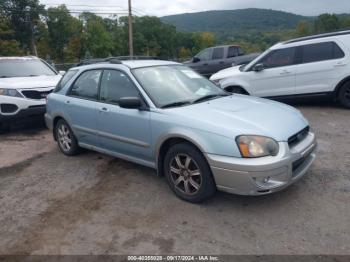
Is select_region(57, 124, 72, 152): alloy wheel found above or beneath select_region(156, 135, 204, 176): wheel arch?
beneath

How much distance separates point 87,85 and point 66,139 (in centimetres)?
113

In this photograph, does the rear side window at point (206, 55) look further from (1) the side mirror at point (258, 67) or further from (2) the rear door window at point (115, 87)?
(2) the rear door window at point (115, 87)

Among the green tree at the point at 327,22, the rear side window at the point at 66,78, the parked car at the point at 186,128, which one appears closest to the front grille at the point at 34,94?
the rear side window at the point at 66,78

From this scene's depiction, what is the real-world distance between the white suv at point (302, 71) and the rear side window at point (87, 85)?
434cm

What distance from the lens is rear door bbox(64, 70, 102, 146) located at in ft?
17.1

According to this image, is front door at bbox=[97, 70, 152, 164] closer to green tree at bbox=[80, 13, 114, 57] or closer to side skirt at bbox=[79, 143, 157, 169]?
side skirt at bbox=[79, 143, 157, 169]

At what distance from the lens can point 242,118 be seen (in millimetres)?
3912

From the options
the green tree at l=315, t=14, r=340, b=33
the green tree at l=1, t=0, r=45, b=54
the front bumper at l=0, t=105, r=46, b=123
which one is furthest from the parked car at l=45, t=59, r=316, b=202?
the green tree at l=315, t=14, r=340, b=33

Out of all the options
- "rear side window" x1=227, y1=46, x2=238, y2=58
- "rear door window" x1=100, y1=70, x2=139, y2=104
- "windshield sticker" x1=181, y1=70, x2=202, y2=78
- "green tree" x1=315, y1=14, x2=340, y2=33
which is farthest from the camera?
"green tree" x1=315, y1=14, x2=340, y2=33

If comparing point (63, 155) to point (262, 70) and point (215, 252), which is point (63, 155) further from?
point (262, 70)

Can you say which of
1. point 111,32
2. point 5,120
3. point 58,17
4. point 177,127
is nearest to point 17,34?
point 58,17

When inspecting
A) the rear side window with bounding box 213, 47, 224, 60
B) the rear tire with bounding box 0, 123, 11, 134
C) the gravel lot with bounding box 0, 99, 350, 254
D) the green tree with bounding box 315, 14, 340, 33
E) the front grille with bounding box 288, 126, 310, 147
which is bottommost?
the rear tire with bounding box 0, 123, 11, 134

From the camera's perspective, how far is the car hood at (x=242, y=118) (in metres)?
3.71

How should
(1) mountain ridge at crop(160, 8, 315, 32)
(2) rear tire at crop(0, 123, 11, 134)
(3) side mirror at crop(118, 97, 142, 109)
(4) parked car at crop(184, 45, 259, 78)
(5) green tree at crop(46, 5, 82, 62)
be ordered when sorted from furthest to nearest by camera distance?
(1) mountain ridge at crop(160, 8, 315, 32) < (5) green tree at crop(46, 5, 82, 62) < (4) parked car at crop(184, 45, 259, 78) < (2) rear tire at crop(0, 123, 11, 134) < (3) side mirror at crop(118, 97, 142, 109)
